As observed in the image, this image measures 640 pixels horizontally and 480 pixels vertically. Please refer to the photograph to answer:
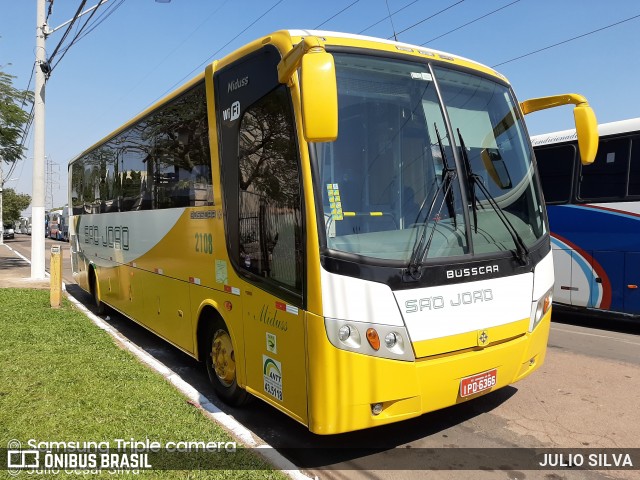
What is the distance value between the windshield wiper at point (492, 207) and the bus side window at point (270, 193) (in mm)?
1381

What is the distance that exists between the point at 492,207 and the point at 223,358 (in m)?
2.91

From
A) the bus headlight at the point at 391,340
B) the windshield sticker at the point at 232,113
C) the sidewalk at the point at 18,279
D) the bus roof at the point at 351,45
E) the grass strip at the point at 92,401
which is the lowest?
the grass strip at the point at 92,401

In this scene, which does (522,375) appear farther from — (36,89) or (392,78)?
(36,89)

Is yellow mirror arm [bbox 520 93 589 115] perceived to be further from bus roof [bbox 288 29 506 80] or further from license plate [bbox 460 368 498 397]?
license plate [bbox 460 368 498 397]

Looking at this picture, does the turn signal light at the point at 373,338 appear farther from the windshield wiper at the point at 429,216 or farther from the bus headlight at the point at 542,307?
the bus headlight at the point at 542,307

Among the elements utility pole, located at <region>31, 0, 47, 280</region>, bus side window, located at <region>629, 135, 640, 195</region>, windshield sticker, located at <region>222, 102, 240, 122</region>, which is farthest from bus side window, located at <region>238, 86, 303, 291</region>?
utility pole, located at <region>31, 0, 47, 280</region>

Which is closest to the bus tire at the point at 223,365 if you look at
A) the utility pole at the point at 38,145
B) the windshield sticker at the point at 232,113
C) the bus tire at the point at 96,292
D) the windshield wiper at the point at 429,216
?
the windshield sticker at the point at 232,113

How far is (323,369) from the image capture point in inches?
136

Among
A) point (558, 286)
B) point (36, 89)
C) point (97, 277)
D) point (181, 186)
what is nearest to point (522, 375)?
point (181, 186)

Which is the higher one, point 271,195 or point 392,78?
point 392,78

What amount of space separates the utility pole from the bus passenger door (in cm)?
1322

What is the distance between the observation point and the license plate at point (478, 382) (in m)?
3.84

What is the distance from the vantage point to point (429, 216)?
3.84 m

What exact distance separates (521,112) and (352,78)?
2021mm
